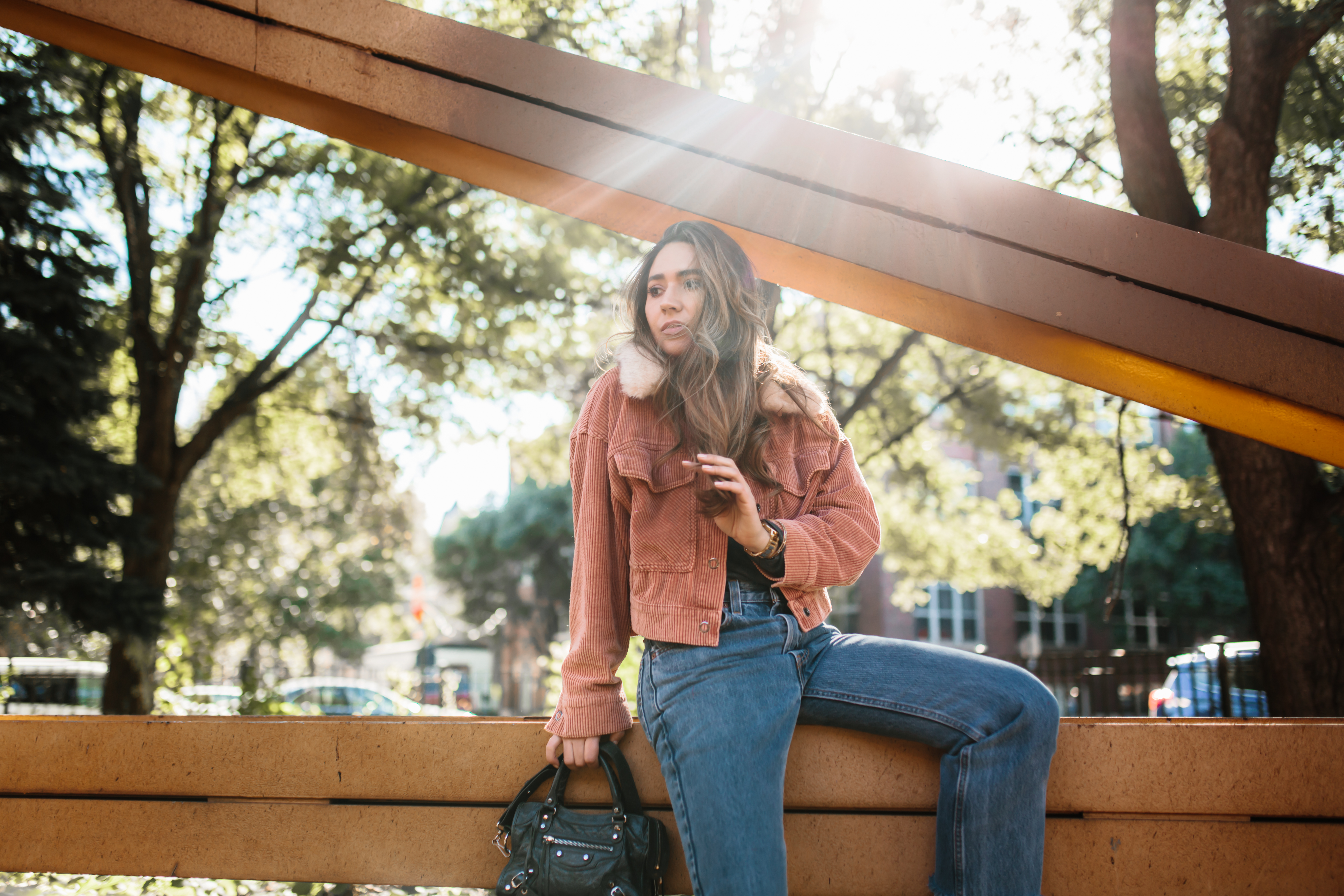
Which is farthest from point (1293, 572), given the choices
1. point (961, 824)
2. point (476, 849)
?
point (476, 849)

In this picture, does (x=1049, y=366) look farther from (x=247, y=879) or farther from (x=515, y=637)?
(x=515, y=637)

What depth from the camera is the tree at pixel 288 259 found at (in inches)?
388

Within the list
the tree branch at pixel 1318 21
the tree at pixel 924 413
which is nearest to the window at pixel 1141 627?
the tree at pixel 924 413

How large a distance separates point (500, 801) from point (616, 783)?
482 millimetres

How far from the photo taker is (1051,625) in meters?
32.1

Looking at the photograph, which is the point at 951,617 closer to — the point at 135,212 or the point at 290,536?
the point at 290,536

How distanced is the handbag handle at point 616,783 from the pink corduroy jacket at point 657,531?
0.23 feet

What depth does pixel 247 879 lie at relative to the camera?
2.79 meters

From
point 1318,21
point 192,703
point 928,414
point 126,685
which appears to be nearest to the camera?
point 1318,21

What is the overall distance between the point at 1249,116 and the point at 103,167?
443 inches

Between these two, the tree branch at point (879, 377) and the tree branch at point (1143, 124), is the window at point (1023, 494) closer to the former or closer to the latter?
the tree branch at point (879, 377)

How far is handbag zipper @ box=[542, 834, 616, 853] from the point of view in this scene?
7.26 feet

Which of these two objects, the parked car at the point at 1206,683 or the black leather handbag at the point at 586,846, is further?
the parked car at the point at 1206,683

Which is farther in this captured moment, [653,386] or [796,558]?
[653,386]
